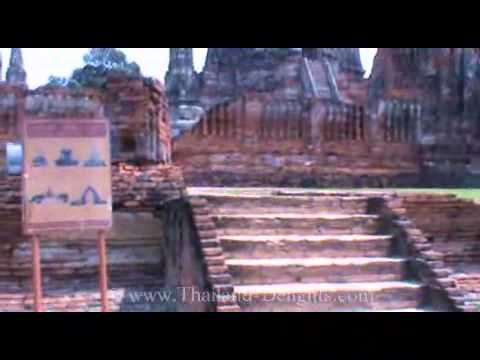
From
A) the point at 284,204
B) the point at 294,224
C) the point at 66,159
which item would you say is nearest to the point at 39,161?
the point at 66,159

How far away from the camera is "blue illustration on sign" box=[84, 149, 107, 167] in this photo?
176 inches

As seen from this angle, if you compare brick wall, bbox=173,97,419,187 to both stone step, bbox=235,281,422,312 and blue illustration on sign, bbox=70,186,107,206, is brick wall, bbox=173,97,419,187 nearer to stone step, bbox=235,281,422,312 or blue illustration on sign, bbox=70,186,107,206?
stone step, bbox=235,281,422,312

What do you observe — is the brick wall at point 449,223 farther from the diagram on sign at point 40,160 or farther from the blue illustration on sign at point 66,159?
the diagram on sign at point 40,160

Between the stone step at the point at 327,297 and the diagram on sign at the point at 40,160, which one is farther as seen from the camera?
the stone step at the point at 327,297

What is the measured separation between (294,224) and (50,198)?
248 cm

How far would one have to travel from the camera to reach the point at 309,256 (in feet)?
19.9

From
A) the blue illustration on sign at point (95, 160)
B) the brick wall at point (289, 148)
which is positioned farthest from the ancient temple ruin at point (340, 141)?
the blue illustration on sign at point (95, 160)

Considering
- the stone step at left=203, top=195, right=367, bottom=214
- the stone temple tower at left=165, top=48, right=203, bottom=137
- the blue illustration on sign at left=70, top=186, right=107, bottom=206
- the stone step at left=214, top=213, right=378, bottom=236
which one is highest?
the stone temple tower at left=165, top=48, right=203, bottom=137

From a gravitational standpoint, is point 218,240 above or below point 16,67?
below

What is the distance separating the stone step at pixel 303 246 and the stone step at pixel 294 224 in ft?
0.28

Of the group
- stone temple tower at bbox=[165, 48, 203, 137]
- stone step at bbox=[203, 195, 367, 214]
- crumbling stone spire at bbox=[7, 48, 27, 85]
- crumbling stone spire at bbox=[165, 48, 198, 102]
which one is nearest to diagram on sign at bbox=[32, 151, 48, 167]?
stone step at bbox=[203, 195, 367, 214]

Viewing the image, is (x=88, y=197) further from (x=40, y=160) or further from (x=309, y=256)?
(x=309, y=256)

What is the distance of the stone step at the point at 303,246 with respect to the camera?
593 centimetres

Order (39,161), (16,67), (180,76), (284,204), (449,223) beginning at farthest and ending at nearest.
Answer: (16,67) < (180,76) < (449,223) < (284,204) < (39,161)
